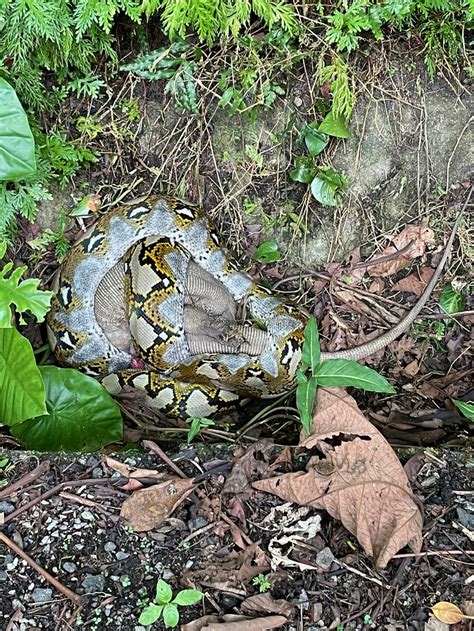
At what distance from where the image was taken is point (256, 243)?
4.03m

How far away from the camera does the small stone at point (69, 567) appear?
239 cm

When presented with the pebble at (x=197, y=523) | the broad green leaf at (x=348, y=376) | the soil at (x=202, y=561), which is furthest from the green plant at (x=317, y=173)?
the pebble at (x=197, y=523)

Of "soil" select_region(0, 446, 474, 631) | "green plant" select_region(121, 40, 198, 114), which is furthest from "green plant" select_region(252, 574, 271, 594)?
"green plant" select_region(121, 40, 198, 114)

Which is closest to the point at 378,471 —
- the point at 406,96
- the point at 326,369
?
the point at 326,369

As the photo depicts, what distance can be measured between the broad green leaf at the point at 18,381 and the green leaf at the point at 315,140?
6.41 ft

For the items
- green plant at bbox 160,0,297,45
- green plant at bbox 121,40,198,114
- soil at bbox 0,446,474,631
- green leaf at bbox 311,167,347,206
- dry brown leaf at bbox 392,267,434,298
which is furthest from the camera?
dry brown leaf at bbox 392,267,434,298

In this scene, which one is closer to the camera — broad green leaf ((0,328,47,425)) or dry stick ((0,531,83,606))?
dry stick ((0,531,83,606))

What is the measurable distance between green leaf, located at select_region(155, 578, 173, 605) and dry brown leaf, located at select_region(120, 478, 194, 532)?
260 mm

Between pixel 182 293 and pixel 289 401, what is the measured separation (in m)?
0.96

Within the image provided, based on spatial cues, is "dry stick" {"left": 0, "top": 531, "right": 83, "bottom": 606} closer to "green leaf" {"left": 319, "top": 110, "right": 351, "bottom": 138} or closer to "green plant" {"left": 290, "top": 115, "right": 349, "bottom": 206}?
"green plant" {"left": 290, "top": 115, "right": 349, "bottom": 206}

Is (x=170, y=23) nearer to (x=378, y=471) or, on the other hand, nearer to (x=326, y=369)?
(x=326, y=369)

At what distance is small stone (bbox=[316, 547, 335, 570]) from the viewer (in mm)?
2379

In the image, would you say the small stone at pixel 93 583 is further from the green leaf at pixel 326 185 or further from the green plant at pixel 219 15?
the green plant at pixel 219 15

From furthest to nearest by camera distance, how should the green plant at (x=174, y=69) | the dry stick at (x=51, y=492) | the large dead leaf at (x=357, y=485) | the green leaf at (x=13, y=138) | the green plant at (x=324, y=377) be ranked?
the green plant at (x=174, y=69)
the green leaf at (x=13, y=138)
the green plant at (x=324, y=377)
the dry stick at (x=51, y=492)
the large dead leaf at (x=357, y=485)
